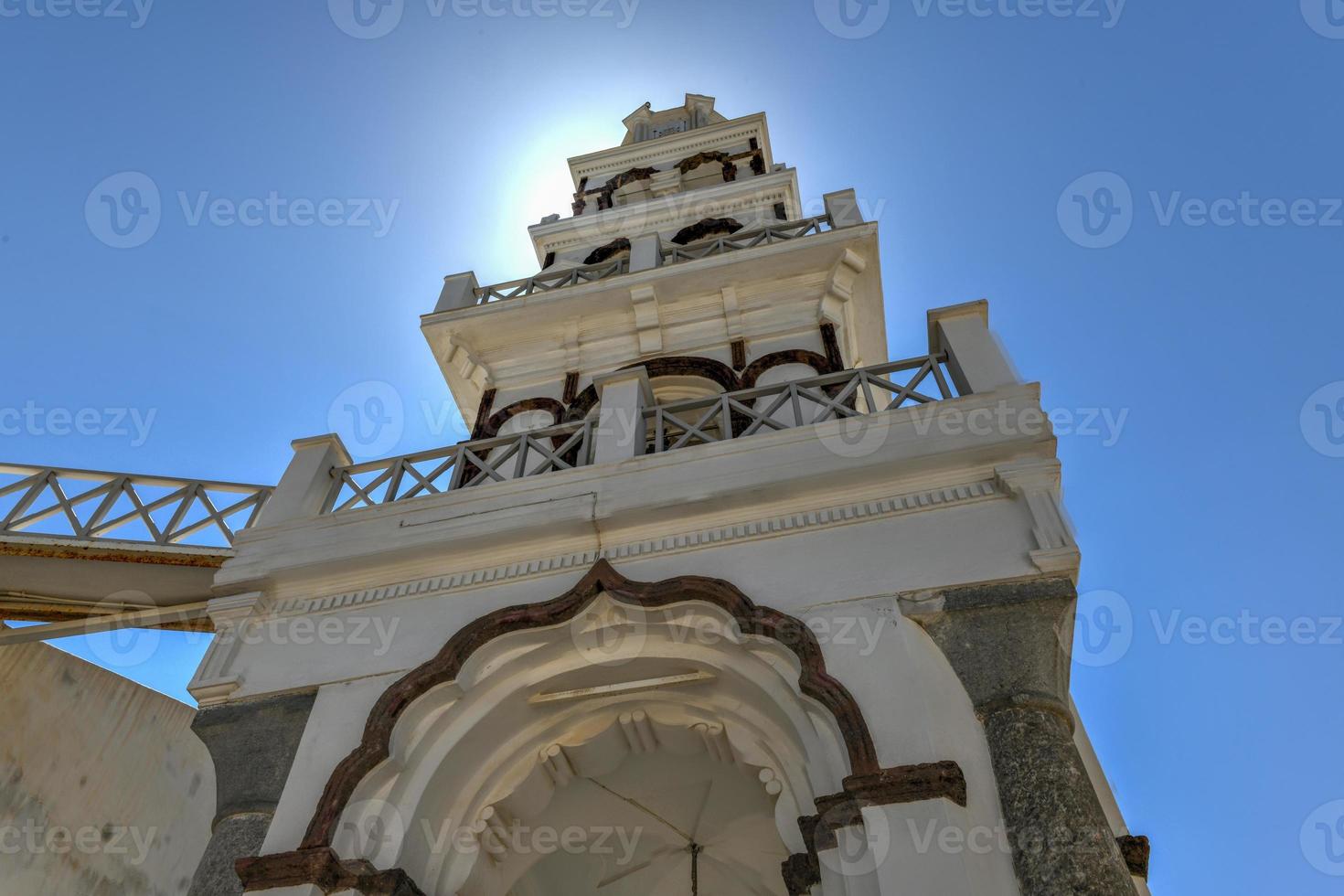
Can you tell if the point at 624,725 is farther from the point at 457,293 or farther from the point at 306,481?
the point at 457,293

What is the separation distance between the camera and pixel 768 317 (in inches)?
433

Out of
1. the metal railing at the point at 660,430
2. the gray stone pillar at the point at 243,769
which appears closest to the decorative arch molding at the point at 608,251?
the metal railing at the point at 660,430

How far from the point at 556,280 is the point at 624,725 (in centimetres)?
746

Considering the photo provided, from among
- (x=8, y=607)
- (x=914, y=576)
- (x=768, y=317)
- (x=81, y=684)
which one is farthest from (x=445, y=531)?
(x=81, y=684)

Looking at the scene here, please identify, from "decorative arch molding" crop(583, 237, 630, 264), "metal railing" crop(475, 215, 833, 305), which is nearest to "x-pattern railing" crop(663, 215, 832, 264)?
"metal railing" crop(475, 215, 833, 305)

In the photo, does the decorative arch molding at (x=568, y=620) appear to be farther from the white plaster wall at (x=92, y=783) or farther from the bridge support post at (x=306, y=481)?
the white plaster wall at (x=92, y=783)

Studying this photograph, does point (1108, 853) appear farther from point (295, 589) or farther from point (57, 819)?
point (57, 819)

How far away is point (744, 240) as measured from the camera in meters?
11.8

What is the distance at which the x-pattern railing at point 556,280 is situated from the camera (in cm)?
1170

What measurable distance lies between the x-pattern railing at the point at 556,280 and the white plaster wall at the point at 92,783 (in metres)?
6.26

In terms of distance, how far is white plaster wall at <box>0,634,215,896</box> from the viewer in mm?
9258

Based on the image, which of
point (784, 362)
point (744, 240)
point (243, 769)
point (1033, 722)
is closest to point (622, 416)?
point (243, 769)

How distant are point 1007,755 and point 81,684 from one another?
33.2ft

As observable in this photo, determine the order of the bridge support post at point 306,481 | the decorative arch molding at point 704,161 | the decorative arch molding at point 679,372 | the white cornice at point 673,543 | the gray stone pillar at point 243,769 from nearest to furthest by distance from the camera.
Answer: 1. the gray stone pillar at point 243,769
2. the white cornice at point 673,543
3. the bridge support post at point 306,481
4. the decorative arch molding at point 679,372
5. the decorative arch molding at point 704,161
